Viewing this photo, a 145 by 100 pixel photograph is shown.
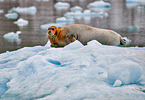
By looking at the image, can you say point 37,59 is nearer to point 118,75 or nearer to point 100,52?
point 100,52

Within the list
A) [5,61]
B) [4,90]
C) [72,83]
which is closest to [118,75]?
[72,83]

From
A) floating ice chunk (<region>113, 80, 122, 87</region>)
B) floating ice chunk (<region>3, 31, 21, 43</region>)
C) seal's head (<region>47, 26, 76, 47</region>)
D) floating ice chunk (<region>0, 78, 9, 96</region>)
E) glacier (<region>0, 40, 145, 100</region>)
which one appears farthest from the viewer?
floating ice chunk (<region>3, 31, 21, 43</region>)

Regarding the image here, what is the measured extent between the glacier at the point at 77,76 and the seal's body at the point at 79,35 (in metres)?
1.14

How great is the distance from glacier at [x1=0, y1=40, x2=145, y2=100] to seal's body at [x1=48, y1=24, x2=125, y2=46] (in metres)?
1.14

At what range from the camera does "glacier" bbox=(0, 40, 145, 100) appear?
2.25 metres

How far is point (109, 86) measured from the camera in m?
2.34

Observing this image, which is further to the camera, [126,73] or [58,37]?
[58,37]

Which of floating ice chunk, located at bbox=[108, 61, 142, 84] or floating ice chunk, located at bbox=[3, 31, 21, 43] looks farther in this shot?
floating ice chunk, located at bbox=[3, 31, 21, 43]

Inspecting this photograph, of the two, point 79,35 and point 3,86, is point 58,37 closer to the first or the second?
point 79,35

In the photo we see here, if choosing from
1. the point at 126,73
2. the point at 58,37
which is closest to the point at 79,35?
the point at 58,37

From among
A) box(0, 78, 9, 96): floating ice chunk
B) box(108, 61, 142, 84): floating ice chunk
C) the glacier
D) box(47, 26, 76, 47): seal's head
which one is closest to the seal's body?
box(47, 26, 76, 47): seal's head

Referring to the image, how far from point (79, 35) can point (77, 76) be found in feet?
6.58

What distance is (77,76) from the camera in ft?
8.24

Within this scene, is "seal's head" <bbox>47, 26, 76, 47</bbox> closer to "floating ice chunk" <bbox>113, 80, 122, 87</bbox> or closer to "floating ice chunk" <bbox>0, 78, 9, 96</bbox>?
"floating ice chunk" <bbox>0, 78, 9, 96</bbox>
